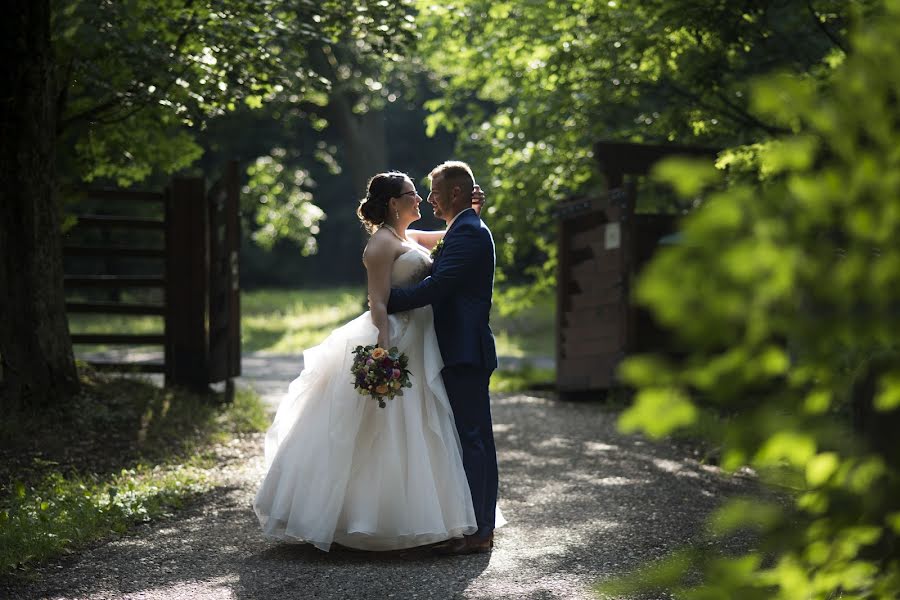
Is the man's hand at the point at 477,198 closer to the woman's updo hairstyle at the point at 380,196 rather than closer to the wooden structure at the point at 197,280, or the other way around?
the woman's updo hairstyle at the point at 380,196

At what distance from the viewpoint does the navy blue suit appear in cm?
614

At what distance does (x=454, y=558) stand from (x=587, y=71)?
8.71m

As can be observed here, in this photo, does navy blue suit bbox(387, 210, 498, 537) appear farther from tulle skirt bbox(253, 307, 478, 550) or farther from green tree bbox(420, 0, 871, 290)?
green tree bbox(420, 0, 871, 290)

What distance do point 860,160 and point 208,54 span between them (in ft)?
32.1

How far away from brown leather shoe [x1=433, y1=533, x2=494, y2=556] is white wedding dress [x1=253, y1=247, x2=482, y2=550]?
0.24ft

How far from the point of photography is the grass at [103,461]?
21.0ft

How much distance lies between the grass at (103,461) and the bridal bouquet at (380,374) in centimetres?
181

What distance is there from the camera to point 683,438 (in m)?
10.3

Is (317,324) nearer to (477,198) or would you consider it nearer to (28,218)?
(28,218)

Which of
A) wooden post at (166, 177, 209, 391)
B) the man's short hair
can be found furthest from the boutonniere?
wooden post at (166, 177, 209, 391)

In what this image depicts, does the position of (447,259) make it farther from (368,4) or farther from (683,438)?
(368,4)

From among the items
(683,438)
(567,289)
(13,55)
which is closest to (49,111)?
(13,55)

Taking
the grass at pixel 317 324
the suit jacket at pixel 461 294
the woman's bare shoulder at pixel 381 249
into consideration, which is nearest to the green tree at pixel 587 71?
the grass at pixel 317 324

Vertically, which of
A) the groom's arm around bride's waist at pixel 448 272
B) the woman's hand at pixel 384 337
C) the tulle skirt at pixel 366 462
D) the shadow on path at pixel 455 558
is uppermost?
the groom's arm around bride's waist at pixel 448 272
